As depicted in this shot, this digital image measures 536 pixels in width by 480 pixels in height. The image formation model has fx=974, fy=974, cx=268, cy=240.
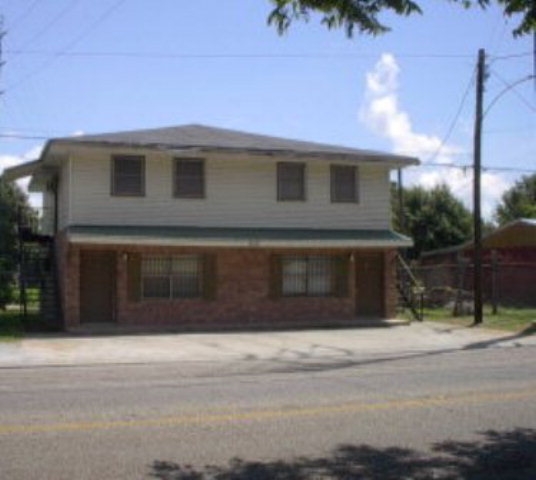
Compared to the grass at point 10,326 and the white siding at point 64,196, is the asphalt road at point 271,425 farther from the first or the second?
the white siding at point 64,196

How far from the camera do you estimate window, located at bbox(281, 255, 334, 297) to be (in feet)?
93.6

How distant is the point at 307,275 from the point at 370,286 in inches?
90.3

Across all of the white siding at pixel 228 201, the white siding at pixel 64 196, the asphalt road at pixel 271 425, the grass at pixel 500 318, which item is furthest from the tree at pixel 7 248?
the asphalt road at pixel 271 425

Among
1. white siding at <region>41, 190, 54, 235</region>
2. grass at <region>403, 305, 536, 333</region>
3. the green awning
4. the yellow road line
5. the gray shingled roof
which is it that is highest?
the gray shingled roof

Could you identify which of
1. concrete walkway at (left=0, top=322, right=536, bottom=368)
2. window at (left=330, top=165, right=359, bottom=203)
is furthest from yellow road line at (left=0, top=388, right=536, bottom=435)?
window at (left=330, top=165, right=359, bottom=203)

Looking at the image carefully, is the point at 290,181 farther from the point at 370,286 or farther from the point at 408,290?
the point at 408,290

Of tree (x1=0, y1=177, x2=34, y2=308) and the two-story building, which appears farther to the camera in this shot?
tree (x1=0, y1=177, x2=34, y2=308)

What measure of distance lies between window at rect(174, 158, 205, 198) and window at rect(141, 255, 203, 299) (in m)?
1.79

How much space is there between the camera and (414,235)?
205 feet

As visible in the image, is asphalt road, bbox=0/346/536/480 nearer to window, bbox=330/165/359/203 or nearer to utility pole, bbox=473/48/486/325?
utility pole, bbox=473/48/486/325

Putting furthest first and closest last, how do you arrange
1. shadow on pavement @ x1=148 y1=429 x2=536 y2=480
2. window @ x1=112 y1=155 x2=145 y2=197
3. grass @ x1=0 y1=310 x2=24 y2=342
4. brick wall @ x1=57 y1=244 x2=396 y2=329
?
window @ x1=112 y1=155 x2=145 y2=197, brick wall @ x1=57 y1=244 x2=396 y2=329, grass @ x1=0 y1=310 x2=24 y2=342, shadow on pavement @ x1=148 y1=429 x2=536 y2=480

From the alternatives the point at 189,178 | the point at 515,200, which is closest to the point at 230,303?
the point at 189,178

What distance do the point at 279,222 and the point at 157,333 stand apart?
5393 mm

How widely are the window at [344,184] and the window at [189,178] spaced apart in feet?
13.5
